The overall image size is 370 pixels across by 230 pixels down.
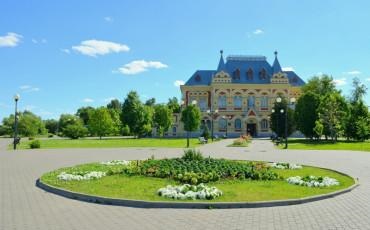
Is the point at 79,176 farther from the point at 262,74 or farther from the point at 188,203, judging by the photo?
the point at 262,74

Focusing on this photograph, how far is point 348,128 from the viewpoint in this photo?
5584cm

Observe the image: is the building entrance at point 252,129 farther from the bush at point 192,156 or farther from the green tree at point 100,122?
the bush at point 192,156

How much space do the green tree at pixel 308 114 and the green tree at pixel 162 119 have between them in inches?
1109

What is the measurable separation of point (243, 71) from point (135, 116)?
25664 mm

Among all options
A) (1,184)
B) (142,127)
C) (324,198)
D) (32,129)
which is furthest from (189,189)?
(32,129)

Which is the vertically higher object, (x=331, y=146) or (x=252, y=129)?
(x=252, y=129)

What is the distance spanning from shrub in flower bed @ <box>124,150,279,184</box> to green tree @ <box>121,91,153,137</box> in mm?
59482

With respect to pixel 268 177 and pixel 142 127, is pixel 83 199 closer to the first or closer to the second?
pixel 268 177

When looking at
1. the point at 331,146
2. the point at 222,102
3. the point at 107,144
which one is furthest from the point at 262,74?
the point at 107,144

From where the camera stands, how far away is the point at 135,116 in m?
75.6

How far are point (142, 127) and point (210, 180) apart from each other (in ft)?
206

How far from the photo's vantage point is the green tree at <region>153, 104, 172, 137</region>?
77775mm

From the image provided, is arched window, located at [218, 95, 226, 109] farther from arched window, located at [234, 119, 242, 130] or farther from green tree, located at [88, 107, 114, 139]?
green tree, located at [88, 107, 114, 139]

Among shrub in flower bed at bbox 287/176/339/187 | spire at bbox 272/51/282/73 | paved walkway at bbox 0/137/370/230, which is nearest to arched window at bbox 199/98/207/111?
spire at bbox 272/51/282/73
